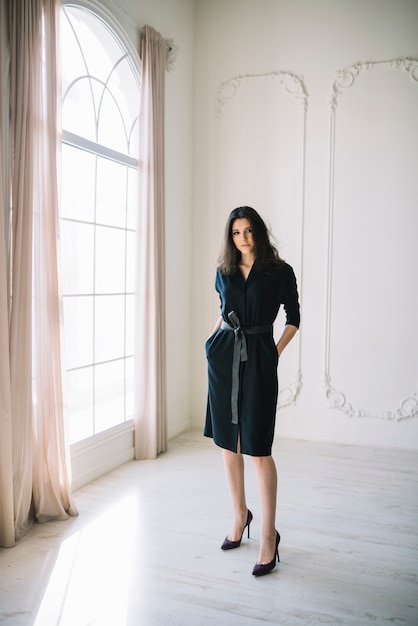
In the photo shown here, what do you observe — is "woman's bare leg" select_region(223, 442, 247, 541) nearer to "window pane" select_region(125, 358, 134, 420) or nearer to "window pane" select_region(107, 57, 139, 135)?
"window pane" select_region(125, 358, 134, 420)

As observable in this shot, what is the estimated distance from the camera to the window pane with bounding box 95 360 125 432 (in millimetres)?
3668

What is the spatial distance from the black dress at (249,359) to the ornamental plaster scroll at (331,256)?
208 cm

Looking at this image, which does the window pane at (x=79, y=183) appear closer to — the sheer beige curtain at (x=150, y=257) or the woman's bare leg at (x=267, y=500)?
the sheer beige curtain at (x=150, y=257)

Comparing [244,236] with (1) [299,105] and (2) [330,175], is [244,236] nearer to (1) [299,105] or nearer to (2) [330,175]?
(2) [330,175]

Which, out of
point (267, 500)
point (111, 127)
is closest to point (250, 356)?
point (267, 500)

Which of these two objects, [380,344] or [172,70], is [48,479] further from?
[172,70]

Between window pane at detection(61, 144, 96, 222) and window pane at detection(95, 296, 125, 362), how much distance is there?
581 mm

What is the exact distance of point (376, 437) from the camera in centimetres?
432

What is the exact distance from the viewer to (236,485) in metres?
2.52

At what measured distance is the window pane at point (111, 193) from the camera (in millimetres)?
3662

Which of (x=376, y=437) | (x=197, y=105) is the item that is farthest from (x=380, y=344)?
(x=197, y=105)

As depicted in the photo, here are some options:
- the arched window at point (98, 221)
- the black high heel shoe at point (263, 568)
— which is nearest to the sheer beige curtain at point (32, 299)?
the arched window at point (98, 221)

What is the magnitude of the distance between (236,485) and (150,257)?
186 cm

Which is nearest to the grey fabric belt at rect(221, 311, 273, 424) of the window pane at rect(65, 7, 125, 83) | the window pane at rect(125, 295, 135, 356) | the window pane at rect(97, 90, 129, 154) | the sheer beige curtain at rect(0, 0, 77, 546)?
the sheer beige curtain at rect(0, 0, 77, 546)
